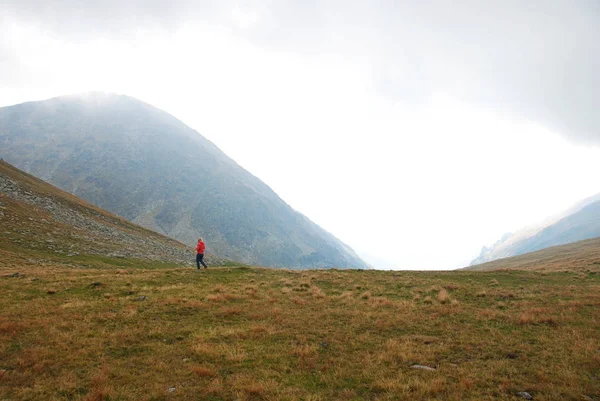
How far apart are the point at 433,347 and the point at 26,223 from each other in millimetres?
55582

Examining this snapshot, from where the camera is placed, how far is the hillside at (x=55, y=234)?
129 ft

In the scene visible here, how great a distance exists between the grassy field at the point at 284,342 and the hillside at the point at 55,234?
18.1 meters

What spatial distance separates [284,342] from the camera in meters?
14.4

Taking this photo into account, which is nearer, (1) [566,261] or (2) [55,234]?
(2) [55,234]

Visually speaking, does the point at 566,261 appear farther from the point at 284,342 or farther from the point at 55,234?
the point at 55,234

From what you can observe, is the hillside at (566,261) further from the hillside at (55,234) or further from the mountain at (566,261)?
the hillside at (55,234)

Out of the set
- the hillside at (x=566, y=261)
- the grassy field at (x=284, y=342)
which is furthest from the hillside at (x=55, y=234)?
the hillside at (x=566, y=261)

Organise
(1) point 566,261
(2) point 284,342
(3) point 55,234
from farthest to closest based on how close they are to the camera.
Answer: (1) point 566,261
(3) point 55,234
(2) point 284,342

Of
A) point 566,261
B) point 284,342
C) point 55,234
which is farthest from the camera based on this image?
point 566,261

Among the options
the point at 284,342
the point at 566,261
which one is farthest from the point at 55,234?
the point at 566,261

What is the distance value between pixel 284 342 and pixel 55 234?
47.2m

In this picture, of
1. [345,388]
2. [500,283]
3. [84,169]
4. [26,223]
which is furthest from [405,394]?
[84,169]

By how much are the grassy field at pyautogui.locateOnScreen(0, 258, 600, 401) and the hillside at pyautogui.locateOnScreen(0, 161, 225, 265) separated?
18098mm

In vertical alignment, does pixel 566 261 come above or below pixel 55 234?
below
